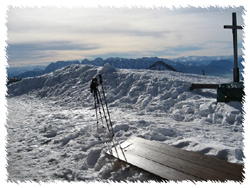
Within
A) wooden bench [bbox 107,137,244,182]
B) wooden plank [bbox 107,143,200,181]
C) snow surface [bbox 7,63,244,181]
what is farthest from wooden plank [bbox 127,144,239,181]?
snow surface [bbox 7,63,244,181]

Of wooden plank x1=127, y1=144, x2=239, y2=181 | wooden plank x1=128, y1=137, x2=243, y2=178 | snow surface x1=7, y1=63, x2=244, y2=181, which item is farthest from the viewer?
snow surface x1=7, y1=63, x2=244, y2=181

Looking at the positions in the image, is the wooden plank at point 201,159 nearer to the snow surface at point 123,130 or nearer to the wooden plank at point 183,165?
the wooden plank at point 183,165

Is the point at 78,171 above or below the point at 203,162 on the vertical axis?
below

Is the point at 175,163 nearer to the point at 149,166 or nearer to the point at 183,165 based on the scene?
the point at 183,165

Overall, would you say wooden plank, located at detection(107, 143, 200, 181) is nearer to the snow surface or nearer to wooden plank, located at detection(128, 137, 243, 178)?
the snow surface

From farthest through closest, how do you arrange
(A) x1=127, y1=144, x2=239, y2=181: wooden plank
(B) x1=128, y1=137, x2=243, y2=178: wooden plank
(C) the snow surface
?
(C) the snow surface → (B) x1=128, y1=137, x2=243, y2=178: wooden plank → (A) x1=127, y1=144, x2=239, y2=181: wooden plank

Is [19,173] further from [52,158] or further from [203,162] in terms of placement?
[203,162]

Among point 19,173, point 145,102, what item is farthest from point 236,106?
point 19,173
